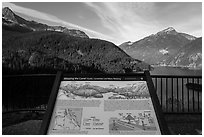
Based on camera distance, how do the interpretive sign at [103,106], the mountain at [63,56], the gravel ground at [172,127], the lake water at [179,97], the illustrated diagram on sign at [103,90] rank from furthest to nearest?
1. the mountain at [63,56]
2. the lake water at [179,97]
3. the gravel ground at [172,127]
4. the illustrated diagram on sign at [103,90]
5. the interpretive sign at [103,106]

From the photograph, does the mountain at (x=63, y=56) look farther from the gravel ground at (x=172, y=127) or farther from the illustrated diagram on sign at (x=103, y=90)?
the illustrated diagram on sign at (x=103, y=90)

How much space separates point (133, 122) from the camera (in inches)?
88.4

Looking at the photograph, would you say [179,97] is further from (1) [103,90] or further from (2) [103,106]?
(2) [103,106]

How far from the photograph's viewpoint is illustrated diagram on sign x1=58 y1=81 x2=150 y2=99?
256cm

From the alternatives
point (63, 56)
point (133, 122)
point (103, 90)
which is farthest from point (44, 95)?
point (63, 56)

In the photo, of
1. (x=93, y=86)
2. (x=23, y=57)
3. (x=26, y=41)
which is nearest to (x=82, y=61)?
(x=23, y=57)

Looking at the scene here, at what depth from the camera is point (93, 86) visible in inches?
105

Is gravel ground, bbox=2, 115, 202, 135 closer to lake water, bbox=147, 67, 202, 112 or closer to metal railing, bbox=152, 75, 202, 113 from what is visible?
metal railing, bbox=152, 75, 202, 113

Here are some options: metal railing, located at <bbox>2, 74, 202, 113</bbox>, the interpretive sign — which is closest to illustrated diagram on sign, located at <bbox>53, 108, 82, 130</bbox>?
the interpretive sign

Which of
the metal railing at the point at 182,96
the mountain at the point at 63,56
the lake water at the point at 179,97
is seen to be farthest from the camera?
the mountain at the point at 63,56

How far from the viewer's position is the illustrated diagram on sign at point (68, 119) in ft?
7.27

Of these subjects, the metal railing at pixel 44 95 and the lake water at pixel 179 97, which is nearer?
the metal railing at pixel 44 95

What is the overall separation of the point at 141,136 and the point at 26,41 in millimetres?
97180

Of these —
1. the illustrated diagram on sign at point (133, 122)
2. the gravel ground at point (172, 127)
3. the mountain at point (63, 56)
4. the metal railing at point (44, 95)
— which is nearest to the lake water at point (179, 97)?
the metal railing at point (44, 95)
